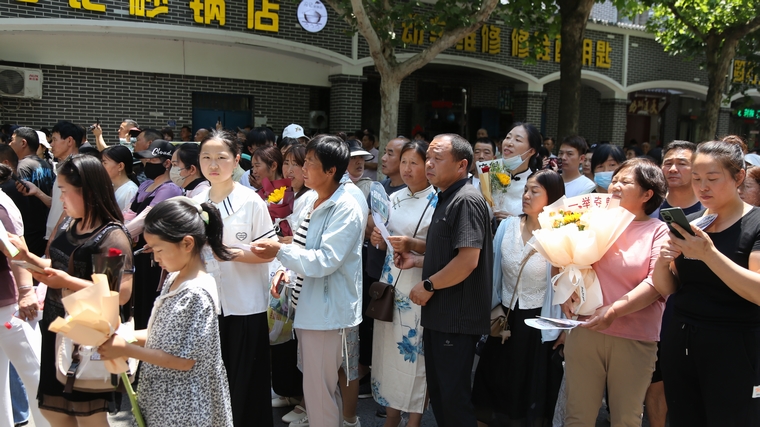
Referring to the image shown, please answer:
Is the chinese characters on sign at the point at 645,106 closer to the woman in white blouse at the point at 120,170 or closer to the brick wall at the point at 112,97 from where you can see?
the brick wall at the point at 112,97

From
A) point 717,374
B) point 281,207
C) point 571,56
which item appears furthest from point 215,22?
point 717,374

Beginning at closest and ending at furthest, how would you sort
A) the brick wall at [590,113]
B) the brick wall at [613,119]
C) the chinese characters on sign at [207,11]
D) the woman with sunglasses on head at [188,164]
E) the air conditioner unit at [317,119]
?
the woman with sunglasses on head at [188,164] < the chinese characters on sign at [207,11] < the air conditioner unit at [317,119] < the brick wall at [613,119] < the brick wall at [590,113]

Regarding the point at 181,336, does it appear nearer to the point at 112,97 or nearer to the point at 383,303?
the point at 383,303

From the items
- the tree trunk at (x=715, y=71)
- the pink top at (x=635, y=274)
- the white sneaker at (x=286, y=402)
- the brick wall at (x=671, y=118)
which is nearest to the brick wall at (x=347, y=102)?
the tree trunk at (x=715, y=71)

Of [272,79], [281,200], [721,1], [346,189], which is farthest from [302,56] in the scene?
[346,189]

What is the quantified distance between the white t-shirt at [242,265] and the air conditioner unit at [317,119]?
10.0 m

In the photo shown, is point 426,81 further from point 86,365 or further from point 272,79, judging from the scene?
point 86,365

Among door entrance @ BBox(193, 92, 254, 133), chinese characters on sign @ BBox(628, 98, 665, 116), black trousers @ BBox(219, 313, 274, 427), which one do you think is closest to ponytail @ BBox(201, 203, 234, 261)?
black trousers @ BBox(219, 313, 274, 427)

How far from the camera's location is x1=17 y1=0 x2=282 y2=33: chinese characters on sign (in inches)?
414

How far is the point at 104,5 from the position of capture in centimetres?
1053

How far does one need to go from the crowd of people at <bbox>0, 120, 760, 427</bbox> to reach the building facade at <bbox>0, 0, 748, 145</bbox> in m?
7.70

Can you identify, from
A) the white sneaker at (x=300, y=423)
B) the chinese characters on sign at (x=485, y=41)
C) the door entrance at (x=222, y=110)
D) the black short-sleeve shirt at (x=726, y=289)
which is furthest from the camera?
the chinese characters on sign at (x=485, y=41)

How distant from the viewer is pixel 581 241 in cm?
309

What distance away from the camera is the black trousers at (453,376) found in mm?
3451
